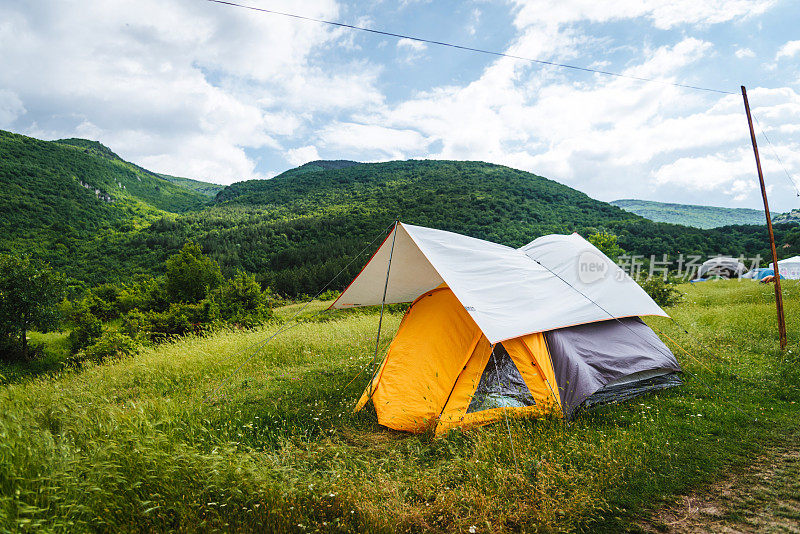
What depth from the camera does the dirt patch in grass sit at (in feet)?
9.80

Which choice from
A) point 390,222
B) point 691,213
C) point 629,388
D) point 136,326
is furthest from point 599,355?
point 691,213

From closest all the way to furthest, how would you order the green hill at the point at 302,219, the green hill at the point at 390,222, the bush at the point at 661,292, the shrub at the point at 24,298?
the bush at the point at 661,292, the shrub at the point at 24,298, the green hill at the point at 390,222, the green hill at the point at 302,219

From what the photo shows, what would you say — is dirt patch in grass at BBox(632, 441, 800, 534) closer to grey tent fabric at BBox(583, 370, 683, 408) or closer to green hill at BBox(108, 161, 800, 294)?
grey tent fabric at BBox(583, 370, 683, 408)

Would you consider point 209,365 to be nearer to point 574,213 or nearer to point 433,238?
point 433,238

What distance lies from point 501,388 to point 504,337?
952 millimetres

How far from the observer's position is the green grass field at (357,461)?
2936mm

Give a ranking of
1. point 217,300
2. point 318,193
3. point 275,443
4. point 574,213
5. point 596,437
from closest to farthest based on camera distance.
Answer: point 596,437, point 275,443, point 217,300, point 574,213, point 318,193

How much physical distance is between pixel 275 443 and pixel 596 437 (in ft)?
13.0

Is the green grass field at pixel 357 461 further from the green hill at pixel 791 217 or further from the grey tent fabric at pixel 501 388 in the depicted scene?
the green hill at pixel 791 217

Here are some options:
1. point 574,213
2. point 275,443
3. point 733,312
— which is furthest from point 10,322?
point 574,213

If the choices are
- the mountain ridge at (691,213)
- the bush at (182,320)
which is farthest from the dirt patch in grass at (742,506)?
the mountain ridge at (691,213)

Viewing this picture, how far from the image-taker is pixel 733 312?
1029cm

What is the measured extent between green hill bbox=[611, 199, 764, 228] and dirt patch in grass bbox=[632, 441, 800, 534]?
139434 millimetres

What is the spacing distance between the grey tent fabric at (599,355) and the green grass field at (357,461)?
0.38 metres
